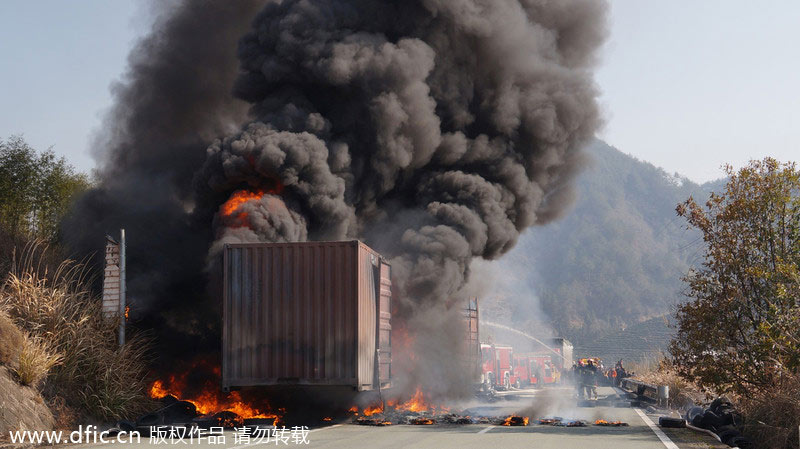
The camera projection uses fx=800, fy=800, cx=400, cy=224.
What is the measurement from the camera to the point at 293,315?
15.3 m

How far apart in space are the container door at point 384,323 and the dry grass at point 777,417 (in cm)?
723

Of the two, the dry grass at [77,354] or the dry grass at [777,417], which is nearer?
the dry grass at [777,417]

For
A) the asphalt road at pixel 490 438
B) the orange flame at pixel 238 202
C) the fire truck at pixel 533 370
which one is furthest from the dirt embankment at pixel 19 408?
the fire truck at pixel 533 370

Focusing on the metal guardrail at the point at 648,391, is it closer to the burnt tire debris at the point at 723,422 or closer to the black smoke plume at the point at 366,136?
the black smoke plume at the point at 366,136

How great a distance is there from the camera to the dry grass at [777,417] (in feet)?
38.0

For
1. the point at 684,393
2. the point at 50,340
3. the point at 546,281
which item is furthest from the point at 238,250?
the point at 546,281

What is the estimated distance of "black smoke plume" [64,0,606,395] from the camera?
70.6 ft

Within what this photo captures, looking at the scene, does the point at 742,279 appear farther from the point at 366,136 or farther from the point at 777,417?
the point at 366,136

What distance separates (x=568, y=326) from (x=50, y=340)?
144330mm

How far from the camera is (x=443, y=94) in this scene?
26.9 meters

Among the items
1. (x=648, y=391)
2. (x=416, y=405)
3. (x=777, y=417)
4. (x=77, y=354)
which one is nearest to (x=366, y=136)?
(x=416, y=405)

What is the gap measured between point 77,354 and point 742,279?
1261cm

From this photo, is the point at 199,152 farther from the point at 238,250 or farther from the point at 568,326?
the point at 568,326

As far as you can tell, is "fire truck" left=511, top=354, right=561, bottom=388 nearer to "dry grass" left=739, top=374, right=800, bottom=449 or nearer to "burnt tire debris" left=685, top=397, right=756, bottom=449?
"burnt tire debris" left=685, top=397, right=756, bottom=449
